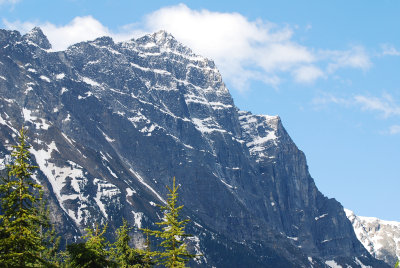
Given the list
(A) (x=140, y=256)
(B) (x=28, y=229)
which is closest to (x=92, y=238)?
(B) (x=28, y=229)

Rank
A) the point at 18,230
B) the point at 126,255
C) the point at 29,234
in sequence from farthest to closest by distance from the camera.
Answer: the point at 126,255 < the point at 18,230 < the point at 29,234

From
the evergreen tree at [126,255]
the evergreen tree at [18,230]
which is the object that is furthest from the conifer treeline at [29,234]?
the evergreen tree at [126,255]

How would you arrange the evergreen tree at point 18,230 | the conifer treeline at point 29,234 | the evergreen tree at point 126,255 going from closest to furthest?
the evergreen tree at point 18,230 → the conifer treeline at point 29,234 → the evergreen tree at point 126,255

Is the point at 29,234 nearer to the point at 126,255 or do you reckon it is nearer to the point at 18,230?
the point at 18,230

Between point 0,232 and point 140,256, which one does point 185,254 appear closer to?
point 0,232

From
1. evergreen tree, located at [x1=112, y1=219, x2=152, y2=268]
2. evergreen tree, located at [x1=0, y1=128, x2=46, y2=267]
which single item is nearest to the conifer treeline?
evergreen tree, located at [x1=0, y1=128, x2=46, y2=267]

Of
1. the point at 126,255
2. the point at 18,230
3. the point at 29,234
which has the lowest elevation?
the point at 29,234

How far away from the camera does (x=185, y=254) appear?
43438mm

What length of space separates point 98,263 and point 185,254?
8742 mm

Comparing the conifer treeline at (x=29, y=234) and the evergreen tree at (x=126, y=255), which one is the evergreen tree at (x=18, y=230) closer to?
the conifer treeline at (x=29, y=234)

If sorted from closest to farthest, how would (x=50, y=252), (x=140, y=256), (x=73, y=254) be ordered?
1. (x=73, y=254)
2. (x=140, y=256)
3. (x=50, y=252)

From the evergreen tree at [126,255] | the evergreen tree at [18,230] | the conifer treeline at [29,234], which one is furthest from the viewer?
the evergreen tree at [126,255]

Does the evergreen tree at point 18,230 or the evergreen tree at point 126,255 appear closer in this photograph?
the evergreen tree at point 18,230

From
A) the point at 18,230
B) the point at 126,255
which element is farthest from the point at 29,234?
the point at 126,255
